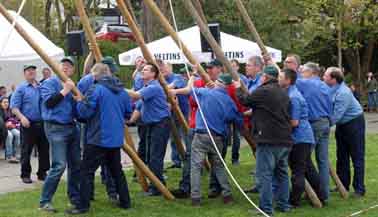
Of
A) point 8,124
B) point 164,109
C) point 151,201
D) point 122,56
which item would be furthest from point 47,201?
point 122,56

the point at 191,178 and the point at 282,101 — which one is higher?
the point at 282,101

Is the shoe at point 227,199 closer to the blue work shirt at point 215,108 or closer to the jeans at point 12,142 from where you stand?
the blue work shirt at point 215,108

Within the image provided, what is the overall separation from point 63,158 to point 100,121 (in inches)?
29.1

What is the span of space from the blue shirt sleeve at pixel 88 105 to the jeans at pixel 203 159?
152cm

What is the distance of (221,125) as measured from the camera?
29.6 feet

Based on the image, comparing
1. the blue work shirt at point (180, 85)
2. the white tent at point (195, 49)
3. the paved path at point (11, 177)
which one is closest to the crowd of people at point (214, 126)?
the blue work shirt at point (180, 85)

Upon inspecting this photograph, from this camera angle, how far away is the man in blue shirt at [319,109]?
9000 mm

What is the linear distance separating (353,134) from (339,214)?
1404 millimetres

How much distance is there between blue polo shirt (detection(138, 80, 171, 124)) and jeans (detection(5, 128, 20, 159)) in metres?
5.26

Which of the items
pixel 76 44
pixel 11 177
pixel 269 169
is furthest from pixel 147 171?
pixel 11 177

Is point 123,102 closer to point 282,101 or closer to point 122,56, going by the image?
point 282,101

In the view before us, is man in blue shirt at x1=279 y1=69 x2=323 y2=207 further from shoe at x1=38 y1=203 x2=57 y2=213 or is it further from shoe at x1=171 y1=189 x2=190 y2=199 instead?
shoe at x1=38 y1=203 x2=57 y2=213

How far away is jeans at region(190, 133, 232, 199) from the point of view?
29.4ft

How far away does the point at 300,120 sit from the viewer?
340 inches
